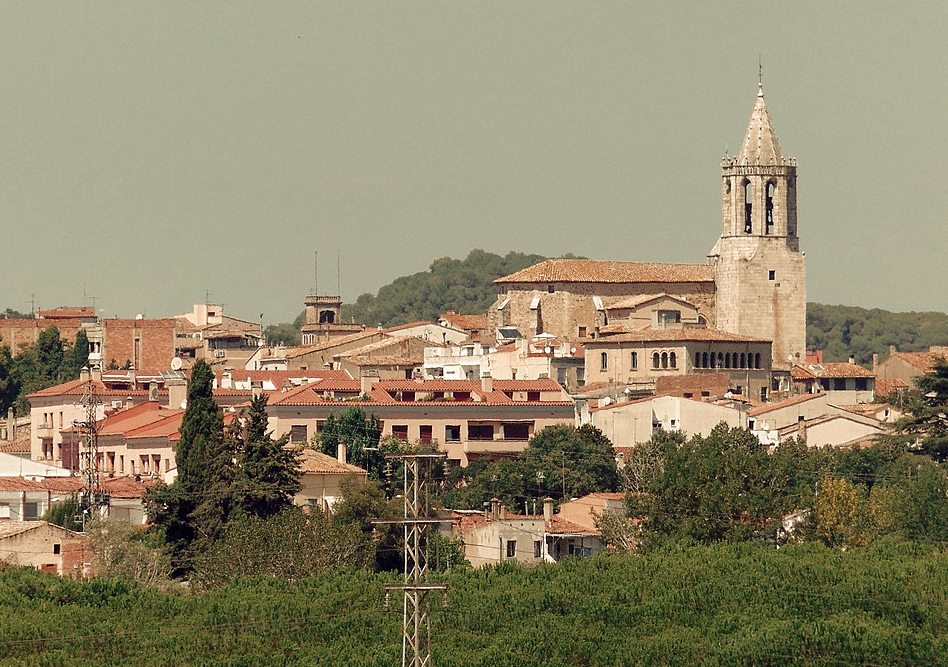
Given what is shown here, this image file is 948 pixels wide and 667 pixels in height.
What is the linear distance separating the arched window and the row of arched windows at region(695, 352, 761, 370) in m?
14.2

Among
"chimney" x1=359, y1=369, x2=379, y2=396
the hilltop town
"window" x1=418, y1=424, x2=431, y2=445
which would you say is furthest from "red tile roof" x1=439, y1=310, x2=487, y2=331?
"window" x1=418, y1=424, x2=431, y2=445

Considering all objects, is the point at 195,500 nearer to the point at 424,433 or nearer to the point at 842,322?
the point at 424,433

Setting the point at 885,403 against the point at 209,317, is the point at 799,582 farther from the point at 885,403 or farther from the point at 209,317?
the point at 209,317

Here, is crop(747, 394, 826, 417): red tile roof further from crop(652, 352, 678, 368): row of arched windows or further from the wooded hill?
the wooded hill

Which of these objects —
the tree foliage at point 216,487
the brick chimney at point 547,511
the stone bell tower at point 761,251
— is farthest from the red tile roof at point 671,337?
the tree foliage at point 216,487

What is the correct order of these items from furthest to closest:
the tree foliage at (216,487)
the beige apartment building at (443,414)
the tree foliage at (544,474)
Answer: the beige apartment building at (443,414)
the tree foliage at (544,474)
the tree foliage at (216,487)

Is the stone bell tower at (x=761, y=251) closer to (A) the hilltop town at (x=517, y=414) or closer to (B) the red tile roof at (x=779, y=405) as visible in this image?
(A) the hilltop town at (x=517, y=414)

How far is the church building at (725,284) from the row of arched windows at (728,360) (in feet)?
27.0

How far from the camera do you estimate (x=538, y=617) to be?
5138 centimetres

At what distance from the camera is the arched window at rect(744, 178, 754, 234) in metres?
107

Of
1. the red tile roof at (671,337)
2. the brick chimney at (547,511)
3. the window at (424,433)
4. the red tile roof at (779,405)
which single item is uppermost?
the red tile roof at (671,337)

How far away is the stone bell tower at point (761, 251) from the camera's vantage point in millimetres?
104500

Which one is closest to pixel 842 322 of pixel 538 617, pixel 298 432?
pixel 298 432

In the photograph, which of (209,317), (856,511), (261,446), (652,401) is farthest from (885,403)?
(209,317)
